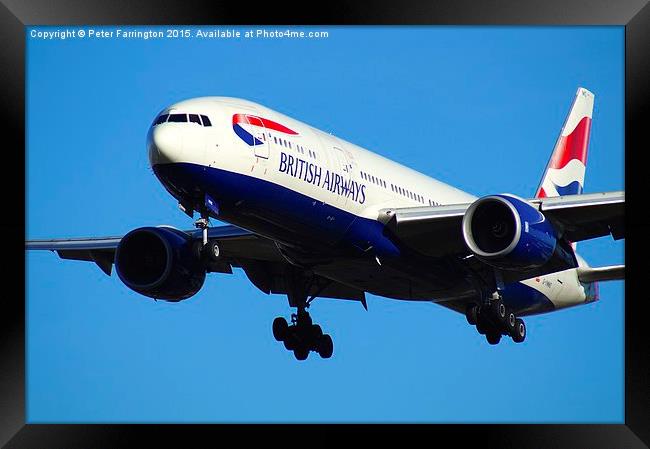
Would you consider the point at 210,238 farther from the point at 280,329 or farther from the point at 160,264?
the point at 280,329

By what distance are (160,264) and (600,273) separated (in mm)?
9646

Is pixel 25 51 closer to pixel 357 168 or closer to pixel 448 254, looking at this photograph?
pixel 357 168

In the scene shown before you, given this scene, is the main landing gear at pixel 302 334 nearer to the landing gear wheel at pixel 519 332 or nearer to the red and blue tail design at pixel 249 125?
the landing gear wheel at pixel 519 332

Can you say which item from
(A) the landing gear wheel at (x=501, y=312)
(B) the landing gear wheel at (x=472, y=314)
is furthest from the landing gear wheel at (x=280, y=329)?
(A) the landing gear wheel at (x=501, y=312)

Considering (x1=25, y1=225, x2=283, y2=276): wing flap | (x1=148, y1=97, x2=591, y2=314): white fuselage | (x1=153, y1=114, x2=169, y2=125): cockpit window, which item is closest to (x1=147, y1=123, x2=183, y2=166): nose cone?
(x1=148, y1=97, x2=591, y2=314): white fuselage

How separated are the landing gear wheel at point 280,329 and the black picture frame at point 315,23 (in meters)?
6.23

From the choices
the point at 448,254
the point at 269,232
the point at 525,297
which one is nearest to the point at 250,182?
the point at 269,232

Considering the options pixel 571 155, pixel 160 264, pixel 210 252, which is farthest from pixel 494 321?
pixel 571 155

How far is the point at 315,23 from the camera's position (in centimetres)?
2094

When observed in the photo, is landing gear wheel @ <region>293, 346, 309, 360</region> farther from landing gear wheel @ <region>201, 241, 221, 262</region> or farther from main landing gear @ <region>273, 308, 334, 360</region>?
landing gear wheel @ <region>201, 241, 221, 262</region>

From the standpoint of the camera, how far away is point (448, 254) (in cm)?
2500

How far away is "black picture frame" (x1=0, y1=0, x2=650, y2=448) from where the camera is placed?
20531 millimetres

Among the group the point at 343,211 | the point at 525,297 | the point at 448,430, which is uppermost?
the point at 343,211

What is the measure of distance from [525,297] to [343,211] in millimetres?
6332
